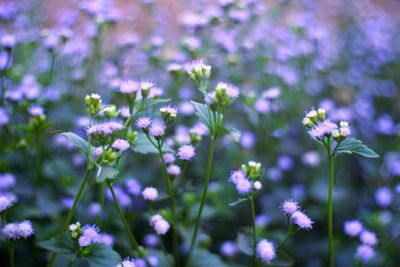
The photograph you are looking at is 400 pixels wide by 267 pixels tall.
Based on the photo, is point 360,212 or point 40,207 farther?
point 360,212

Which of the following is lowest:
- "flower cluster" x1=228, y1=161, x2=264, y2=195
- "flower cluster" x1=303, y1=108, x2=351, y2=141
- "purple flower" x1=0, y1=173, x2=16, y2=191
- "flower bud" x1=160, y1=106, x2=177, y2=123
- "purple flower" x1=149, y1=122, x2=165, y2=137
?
"purple flower" x1=0, y1=173, x2=16, y2=191

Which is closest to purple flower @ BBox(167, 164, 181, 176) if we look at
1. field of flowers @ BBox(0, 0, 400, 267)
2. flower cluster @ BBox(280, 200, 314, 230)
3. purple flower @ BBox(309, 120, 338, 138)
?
field of flowers @ BBox(0, 0, 400, 267)

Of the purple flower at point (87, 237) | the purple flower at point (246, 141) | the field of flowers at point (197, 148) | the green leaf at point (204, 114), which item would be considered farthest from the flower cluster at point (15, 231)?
the purple flower at point (246, 141)

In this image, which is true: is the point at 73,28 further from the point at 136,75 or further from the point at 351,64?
the point at 351,64

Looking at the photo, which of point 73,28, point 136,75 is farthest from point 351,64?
point 73,28

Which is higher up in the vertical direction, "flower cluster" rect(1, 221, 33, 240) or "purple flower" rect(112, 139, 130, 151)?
"purple flower" rect(112, 139, 130, 151)

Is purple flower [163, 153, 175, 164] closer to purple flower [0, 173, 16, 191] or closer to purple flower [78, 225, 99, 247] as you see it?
purple flower [78, 225, 99, 247]
